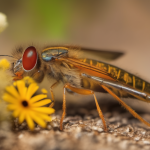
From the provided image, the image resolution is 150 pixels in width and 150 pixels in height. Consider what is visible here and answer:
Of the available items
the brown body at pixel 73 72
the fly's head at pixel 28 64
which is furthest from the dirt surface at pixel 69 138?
the fly's head at pixel 28 64

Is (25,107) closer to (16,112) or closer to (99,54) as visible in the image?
(16,112)

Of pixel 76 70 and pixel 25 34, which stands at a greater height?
pixel 25 34

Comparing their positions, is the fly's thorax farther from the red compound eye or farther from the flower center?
Result: the flower center

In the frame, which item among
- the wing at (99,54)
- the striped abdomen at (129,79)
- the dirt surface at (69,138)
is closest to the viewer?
the dirt surface at (69,138)

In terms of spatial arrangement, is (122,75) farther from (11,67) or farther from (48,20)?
(48,20)

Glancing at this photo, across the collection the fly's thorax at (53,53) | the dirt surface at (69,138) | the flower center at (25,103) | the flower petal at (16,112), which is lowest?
the dirt surface at (69,138)

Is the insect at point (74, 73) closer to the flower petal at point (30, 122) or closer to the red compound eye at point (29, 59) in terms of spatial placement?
the red compound eye at point (29, 59)

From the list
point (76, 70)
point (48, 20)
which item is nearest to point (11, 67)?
point (76, 70)

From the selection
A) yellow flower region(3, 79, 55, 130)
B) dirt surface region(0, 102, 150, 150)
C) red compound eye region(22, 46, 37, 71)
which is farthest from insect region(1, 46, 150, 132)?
yellow flower region(3, 79, 55, 130)
